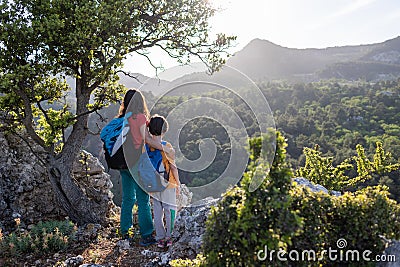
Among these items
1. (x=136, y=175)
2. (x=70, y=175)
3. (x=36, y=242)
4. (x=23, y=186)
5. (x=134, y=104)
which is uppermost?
(x=134, y=104)

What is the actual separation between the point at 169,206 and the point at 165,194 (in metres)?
0.24

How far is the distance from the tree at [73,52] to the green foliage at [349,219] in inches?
→ 192

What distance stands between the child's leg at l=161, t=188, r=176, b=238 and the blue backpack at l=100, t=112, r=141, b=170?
81 centimetres

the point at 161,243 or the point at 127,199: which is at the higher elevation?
the point at 127,199

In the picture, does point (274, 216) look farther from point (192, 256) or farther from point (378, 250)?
point (192, 256)

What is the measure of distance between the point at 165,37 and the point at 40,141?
3.53 m

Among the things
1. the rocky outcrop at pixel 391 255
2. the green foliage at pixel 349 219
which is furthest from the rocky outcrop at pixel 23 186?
the rocky outcrop at pixel 391 255

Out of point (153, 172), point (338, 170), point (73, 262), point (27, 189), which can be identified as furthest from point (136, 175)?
point (338, 170)

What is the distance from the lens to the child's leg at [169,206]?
5980 mm

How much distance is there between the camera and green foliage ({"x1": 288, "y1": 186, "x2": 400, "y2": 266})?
3.17 metres

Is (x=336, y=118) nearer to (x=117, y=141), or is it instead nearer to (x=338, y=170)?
(x=338, y=170)

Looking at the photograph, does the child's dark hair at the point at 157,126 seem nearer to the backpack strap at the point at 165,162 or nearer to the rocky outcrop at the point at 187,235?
the backpack strap at the point at 165,162

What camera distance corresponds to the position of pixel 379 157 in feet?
32.4

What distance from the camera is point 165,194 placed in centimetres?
598
